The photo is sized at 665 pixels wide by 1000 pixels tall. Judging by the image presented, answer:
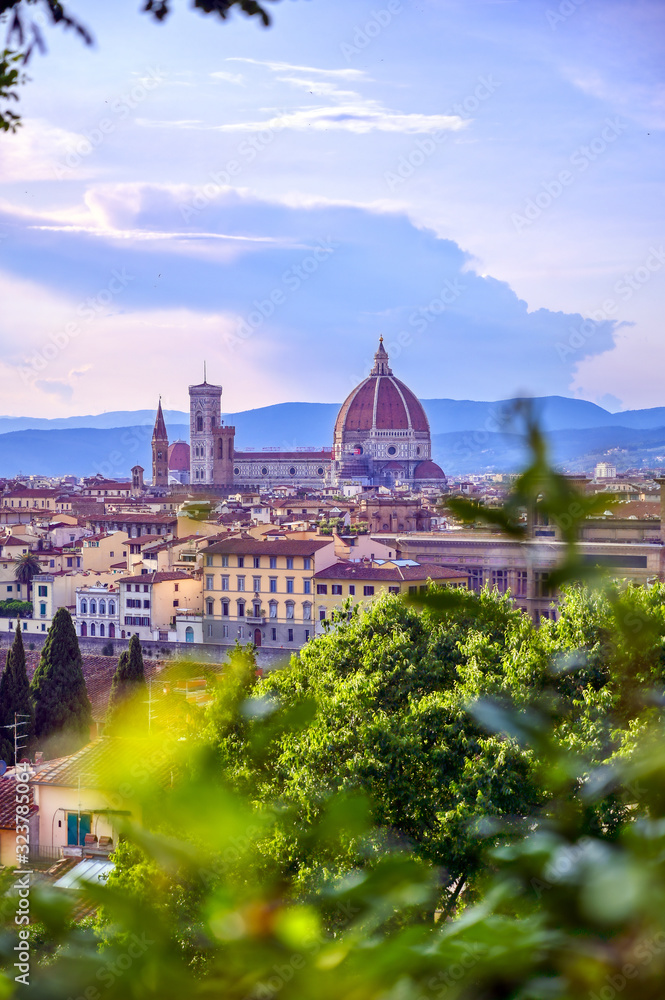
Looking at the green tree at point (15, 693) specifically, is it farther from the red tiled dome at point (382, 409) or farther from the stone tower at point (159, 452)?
the red tiled dome at point (382, 409)

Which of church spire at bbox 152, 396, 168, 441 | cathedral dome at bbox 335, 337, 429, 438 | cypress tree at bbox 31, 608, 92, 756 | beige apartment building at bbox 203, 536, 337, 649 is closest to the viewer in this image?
cypress tree at bbox 31, 608, 92, 756

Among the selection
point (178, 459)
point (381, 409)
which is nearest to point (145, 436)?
point (178, 459)

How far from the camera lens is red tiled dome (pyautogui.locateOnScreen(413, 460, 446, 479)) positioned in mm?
92125

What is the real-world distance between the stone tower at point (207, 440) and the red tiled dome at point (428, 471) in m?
16.5

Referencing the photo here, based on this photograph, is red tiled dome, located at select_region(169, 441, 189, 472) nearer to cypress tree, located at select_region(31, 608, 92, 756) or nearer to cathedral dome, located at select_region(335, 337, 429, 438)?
cathedral dome, located at select_region(335, 337, 429, 438)

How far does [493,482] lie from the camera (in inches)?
49.5

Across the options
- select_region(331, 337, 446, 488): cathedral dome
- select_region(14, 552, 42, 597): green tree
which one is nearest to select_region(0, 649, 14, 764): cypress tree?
select_region(14, 552, 42, 597): green tree

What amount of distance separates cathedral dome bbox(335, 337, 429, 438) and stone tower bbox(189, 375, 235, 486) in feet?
41.7

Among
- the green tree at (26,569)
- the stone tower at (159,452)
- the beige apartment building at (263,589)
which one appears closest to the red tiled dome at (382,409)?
the stone tower at (159,452)

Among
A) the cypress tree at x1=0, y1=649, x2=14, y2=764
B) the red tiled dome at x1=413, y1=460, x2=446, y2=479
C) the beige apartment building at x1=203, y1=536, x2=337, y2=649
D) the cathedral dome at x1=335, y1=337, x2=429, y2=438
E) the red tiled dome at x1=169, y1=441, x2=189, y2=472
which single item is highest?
the cathedral dome at x1=335, y1=337, x2=429, y2=438

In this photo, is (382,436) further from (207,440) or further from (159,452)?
(159,452)

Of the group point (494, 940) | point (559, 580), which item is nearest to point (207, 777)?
point (494, 940)

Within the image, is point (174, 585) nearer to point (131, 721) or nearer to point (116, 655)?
point (116, 655)

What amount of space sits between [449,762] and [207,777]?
736cm
